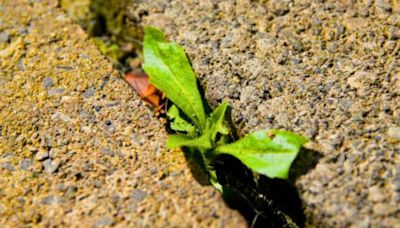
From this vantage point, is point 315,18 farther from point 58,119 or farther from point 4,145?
point 4,145

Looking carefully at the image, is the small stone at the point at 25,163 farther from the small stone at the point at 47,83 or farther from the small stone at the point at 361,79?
the small stone at the point at 361,79

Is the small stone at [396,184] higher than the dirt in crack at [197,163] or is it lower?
higher

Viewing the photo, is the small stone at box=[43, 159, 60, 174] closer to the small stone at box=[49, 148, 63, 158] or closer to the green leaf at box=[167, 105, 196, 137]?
the small stone at box=[49, 148, 63, 158]

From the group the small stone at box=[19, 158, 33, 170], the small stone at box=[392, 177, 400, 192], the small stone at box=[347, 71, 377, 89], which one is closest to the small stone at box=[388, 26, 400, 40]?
the small stone at box=[347, 71, 377, 89]

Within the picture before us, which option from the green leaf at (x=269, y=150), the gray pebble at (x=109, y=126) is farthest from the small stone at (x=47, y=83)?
the green leaf at (x=269, y=150)

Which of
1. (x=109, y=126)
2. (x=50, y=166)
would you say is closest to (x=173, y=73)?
(x=109, y=126)

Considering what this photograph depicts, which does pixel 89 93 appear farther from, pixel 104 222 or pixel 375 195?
pixel 375 195
